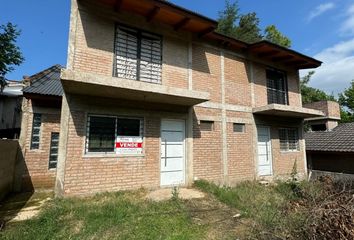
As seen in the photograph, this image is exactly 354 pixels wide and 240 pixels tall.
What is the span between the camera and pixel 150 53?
8.70m

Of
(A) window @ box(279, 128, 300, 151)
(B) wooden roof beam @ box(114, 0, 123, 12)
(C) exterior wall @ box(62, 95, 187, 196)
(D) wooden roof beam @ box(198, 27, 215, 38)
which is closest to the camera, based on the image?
(C) exterior wall @ box(62, 95, 187, 196)

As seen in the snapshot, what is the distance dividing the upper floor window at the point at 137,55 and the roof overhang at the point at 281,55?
5.32 meters

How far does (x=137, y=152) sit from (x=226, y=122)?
450cm

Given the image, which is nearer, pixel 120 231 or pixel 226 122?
pixel 120 231

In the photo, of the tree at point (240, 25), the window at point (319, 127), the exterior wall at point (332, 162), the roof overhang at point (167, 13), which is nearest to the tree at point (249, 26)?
the tree at point (240, 25)

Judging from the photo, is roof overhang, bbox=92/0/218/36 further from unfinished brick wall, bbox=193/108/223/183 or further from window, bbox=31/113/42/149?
window, bbox=31/113/42/149

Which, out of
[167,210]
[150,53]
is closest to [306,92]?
[150,53]

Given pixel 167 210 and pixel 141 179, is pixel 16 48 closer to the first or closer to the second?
pixel 141 179

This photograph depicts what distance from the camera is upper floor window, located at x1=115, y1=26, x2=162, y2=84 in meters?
8.05

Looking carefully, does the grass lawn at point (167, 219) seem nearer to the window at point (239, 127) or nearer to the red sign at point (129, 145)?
the red sign at point (129, 145)

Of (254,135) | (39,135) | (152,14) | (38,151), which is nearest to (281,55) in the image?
(254,135)

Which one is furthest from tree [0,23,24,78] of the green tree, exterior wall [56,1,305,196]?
the green tree

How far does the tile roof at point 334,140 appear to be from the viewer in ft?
49.4

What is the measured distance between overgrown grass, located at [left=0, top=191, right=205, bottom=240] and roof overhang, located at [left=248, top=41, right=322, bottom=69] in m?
8.73
